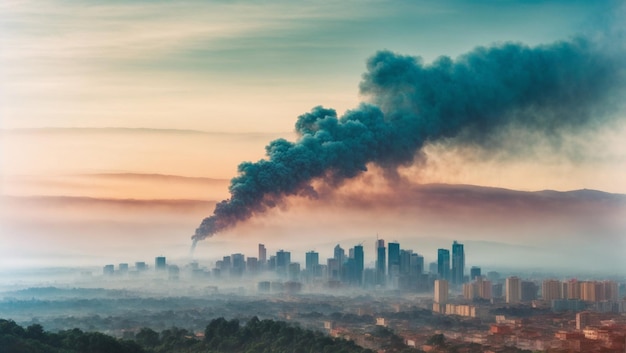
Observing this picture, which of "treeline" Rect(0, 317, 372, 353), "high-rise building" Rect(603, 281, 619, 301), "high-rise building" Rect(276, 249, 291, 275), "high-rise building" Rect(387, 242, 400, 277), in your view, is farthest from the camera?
"high-rise building" Rect(387, 242, 400, 277)

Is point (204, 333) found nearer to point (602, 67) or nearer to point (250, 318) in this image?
point (250, 318)

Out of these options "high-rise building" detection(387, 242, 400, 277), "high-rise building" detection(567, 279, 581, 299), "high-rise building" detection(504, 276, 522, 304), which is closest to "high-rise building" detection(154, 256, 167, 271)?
"high-rise building" detection(387, 242, 400, 277)

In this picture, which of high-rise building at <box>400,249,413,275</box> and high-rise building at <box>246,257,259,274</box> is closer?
high-rise building at <box>246,257,259,274</box>

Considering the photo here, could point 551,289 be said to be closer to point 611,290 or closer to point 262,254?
point 611,290

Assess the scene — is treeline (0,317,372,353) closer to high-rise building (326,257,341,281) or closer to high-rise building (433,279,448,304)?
high-rise building (326,257,341,281)

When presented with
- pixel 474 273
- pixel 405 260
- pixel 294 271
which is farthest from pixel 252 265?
pixel 474 273

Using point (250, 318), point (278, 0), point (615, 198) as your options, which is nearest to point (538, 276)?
point (615, 198)
